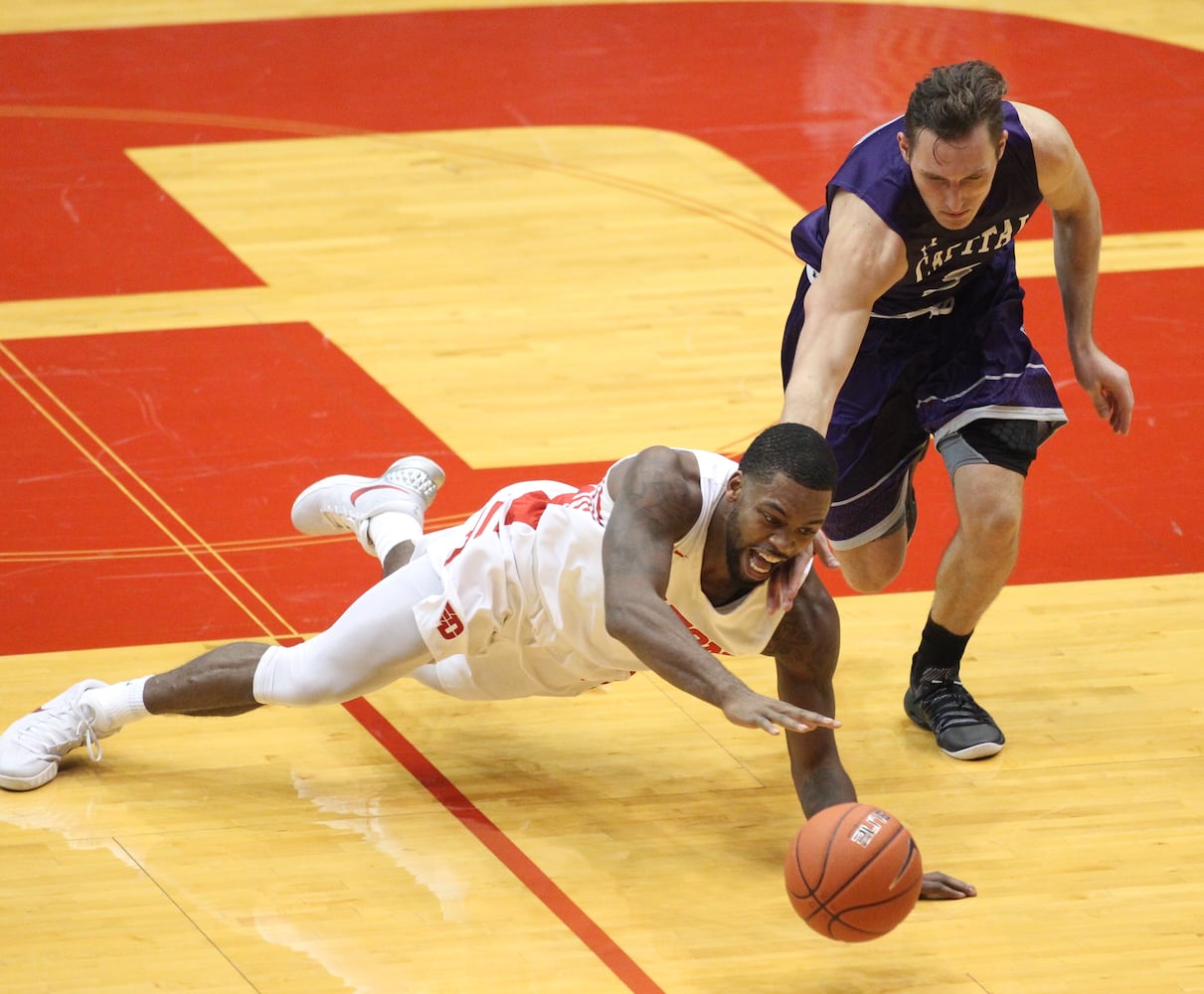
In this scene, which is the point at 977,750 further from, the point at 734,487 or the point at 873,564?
the point at 734,487

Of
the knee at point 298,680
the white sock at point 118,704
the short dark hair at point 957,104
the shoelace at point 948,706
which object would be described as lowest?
the shoelace at point 948,706

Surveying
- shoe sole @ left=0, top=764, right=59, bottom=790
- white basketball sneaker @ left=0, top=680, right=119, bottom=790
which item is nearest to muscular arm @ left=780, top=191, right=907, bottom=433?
white basketball sneaker @ left=0, top=680, right=119, bottom=790

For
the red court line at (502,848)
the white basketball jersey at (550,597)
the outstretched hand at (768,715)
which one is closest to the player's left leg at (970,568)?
the white basketball jersey at (550,597)

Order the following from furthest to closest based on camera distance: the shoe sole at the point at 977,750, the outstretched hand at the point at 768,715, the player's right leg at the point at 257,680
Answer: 1. the shoe sole at the point at 977,750
2. the player's right leg at the point at 257,680
3. the outstretched hand at the point at 768,715

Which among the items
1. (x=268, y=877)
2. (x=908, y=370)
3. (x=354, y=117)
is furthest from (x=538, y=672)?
(x=354, y=117)

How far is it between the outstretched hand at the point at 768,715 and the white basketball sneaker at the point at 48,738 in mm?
1955

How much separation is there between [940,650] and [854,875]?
4.57 feet

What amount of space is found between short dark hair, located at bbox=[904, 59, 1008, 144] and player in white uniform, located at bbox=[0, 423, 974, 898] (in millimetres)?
919

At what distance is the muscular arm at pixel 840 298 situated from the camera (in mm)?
4602

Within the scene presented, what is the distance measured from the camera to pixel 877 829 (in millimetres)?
4051

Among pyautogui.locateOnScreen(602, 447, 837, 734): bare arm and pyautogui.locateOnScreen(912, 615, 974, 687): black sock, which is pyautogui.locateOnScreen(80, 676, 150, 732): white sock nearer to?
pyautogui.locateOnScreen(602, 447, 837, 734): bare arm

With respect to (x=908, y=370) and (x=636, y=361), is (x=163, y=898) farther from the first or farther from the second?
(x=636, y=361)

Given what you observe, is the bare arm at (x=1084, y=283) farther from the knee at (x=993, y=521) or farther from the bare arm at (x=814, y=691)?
the bare arm at (x=814, y=691)

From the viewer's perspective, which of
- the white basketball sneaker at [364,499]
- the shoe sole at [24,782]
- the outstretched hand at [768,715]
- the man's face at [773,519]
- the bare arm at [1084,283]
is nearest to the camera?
the outstretched hand at [768,715]
